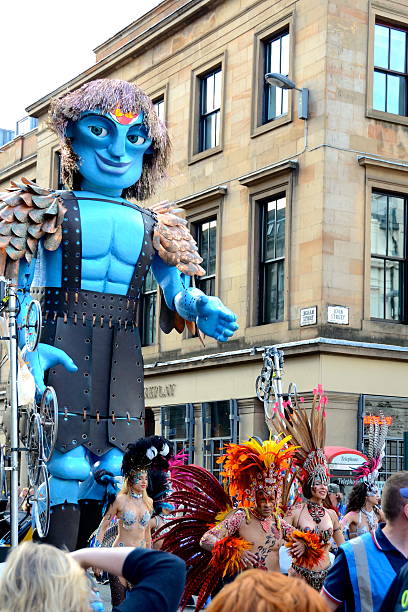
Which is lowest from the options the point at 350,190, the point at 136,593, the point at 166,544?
the point at 166,544

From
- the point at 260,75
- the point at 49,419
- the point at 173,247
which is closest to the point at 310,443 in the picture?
the point at 173,247

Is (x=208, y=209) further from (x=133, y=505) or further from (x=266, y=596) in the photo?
(x=266, y=596)

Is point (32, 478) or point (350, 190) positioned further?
point (350, 190)

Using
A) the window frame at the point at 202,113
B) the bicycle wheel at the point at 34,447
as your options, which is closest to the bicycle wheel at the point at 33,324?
the bicycle wheel at the point at 34,447

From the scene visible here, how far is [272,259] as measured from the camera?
18781 millimetres

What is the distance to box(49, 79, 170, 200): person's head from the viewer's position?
25.9 ft

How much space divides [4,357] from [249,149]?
1271 centimetres

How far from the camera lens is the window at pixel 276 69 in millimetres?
18938

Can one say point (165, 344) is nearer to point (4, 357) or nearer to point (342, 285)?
point (342, 285)

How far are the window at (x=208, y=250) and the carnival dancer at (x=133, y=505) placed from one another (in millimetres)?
12819

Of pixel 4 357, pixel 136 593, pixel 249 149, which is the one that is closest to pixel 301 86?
pixel 249 149

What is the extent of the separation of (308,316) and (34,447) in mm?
10763

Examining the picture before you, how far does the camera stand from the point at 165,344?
2167 centimetres

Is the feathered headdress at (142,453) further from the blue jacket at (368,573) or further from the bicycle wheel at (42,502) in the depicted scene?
the blue jacket at (368,573)
